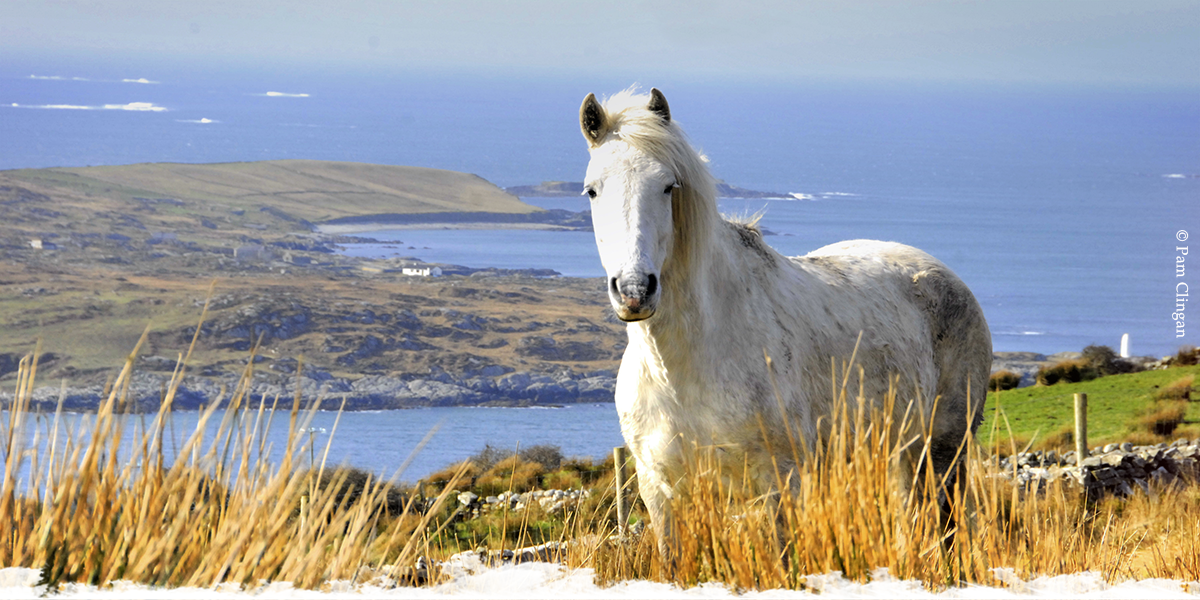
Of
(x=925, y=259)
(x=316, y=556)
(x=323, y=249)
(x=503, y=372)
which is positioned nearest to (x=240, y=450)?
(x=316, y=556)

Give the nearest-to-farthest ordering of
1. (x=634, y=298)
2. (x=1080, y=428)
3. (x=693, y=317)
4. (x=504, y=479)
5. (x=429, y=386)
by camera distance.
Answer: (x=634, y=298), (x=693, y=317), (x=1080, y=428), (x=504, y=479), (x=429, y=386)

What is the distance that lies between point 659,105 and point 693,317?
83 cm

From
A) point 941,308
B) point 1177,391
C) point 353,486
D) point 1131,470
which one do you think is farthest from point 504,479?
point 941,308

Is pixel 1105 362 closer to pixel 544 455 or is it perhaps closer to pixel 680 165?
pixel 544 455

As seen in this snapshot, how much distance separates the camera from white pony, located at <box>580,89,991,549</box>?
3342 millimetres

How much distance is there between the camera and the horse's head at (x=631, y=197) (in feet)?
10.2

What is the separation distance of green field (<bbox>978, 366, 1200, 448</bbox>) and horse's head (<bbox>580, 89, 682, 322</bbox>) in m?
10.9

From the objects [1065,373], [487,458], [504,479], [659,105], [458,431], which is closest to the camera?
[659,105]

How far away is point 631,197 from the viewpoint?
10.9 feet

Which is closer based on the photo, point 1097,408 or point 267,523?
point 267,523

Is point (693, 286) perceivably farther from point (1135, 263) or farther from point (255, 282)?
point (1135, 263)

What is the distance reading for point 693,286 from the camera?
3.65m

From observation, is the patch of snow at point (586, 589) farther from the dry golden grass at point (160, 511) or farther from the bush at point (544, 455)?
the bush at point (544, 455)

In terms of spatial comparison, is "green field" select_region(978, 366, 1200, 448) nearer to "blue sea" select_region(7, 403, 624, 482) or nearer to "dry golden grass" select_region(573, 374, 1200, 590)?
"dry golden grass" select_region(573, 374, 1200, 590)
